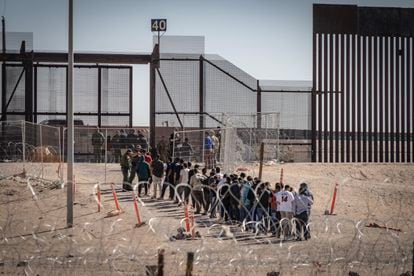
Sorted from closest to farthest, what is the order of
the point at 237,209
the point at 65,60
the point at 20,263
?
the point at 20,263, the point at 237,209, the point at 65,60

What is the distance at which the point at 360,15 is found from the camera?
94.8 feet

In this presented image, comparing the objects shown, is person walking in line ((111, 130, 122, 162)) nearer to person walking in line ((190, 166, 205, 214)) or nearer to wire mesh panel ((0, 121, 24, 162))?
wire mesh panel ((0, 121, 24, 162))

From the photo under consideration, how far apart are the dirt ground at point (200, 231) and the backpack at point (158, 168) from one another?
74 cm

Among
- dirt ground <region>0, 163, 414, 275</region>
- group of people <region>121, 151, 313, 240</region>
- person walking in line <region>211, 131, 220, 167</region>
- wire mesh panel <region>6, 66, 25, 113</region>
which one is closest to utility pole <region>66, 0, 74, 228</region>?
dirt ground <region>0, 163, 414, 275</region>

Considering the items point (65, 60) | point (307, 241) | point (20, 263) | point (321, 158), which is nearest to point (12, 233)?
point (20, 263)

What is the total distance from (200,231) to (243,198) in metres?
1.31

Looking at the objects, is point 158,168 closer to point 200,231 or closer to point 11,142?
point 200,231

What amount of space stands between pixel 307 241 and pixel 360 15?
16.4 m

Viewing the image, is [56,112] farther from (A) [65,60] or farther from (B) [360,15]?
(B) [360,15]

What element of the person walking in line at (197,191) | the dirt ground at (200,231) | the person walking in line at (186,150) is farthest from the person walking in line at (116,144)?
the person walking in line at (197,191)

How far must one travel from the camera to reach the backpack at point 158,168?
20234 millimetres

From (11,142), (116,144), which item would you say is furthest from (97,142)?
(11,142)

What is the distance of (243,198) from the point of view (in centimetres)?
1628

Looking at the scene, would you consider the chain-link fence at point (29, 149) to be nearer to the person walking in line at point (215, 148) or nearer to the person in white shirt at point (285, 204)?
the person walking in line at point (215, 148)
